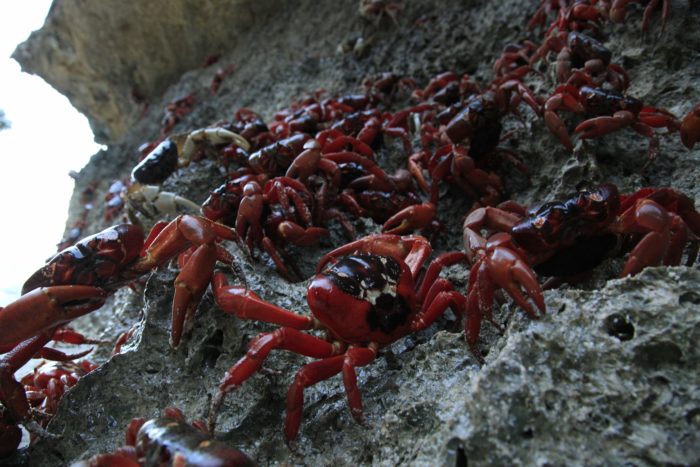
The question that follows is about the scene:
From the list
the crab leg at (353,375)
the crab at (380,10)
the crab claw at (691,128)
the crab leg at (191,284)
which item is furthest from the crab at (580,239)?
the crab at (380,10)

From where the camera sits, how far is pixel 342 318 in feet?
6.06

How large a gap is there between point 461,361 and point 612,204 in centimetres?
89

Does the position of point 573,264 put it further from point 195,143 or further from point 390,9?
point 390,9

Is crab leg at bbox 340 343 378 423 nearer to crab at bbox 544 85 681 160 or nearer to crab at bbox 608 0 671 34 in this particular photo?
crab at bbox 544 85 681 160

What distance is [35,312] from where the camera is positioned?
1.83 metres

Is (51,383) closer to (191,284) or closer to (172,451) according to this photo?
(191,284)

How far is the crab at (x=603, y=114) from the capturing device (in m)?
A: 2.72

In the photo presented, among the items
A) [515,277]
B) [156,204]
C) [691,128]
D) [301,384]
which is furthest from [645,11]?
[156,204]

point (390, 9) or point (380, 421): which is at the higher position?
point (390, 9)

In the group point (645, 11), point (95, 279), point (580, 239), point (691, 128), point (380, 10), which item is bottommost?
point (691, 128)

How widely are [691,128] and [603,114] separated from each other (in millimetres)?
579

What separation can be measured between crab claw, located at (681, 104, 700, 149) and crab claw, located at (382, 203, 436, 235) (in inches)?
57.4

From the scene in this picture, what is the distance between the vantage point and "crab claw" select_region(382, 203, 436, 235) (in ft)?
9.68

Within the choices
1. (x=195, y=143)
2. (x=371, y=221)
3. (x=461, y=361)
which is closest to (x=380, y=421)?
(x=461, y=361)
